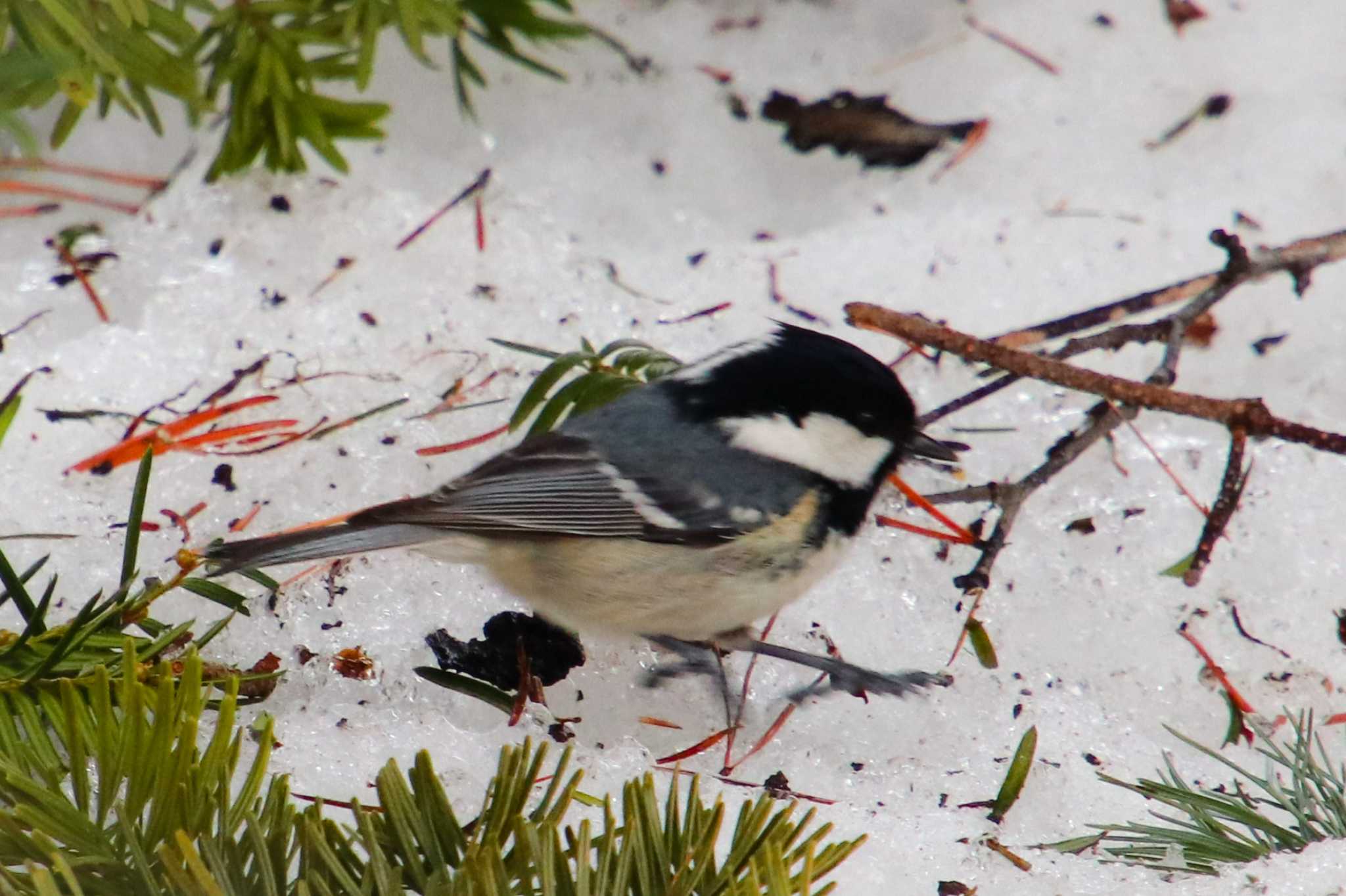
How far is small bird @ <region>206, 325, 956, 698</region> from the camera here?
1.42 m

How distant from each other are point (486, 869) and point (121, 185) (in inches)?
68.0

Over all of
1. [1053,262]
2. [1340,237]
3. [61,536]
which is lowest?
[1053,262]

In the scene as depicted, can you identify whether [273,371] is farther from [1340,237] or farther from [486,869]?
[1340,237]

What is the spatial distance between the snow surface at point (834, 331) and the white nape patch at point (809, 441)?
0.55ft

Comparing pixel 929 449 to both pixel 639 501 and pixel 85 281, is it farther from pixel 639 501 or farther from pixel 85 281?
pixel 85 281

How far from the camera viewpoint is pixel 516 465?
1.47 meters

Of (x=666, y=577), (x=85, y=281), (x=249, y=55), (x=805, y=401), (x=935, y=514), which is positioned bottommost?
(x=935, y=514)

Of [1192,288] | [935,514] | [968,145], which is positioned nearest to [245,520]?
[935,514]

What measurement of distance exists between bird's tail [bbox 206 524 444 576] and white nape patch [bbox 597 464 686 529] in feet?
0.64

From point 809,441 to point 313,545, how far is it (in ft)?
1.71

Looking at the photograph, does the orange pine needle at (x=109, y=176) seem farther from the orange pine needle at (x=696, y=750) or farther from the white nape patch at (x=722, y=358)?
the orange pine needle at (x=696, y=750)

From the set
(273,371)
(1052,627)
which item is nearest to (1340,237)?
(1052,627)

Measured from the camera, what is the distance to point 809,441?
1.47 meters

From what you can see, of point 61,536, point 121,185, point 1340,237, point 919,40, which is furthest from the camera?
point 919,40
